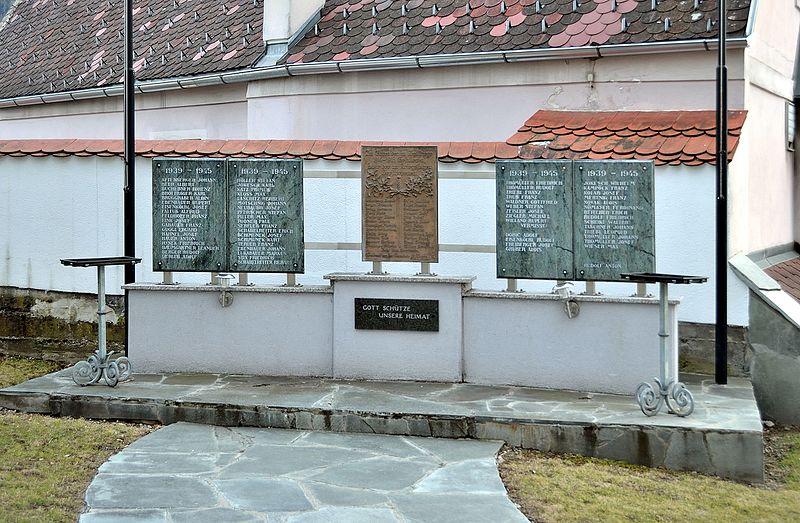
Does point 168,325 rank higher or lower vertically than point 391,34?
lower

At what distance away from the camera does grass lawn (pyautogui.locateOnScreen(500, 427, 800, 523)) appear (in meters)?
6.71

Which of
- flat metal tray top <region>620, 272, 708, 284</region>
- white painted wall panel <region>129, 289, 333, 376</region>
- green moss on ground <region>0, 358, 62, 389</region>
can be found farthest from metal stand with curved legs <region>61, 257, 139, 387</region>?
flat metal tray top <region>620, 272, 708, 284</region>

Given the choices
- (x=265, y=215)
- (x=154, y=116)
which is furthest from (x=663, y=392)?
(x=154, y=116)

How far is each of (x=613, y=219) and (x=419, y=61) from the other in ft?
15.1

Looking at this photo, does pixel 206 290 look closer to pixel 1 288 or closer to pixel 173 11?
pixel 1 288

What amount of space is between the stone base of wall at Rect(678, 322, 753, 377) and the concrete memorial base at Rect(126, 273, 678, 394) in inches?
54.8

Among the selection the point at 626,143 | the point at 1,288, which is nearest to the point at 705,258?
the point at 626,143

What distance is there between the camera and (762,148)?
1310cm

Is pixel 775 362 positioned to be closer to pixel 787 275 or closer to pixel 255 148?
pixel 787 275

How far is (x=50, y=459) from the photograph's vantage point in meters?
7.65

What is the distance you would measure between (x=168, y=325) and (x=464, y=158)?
11.0 ft

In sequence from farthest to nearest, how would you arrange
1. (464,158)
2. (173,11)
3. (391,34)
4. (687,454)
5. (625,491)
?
(173,11)
(391,34)
(464,158)
(687,454)
(625,491)

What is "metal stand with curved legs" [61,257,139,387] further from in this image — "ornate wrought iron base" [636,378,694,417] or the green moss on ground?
"ornate wrought iron base" [636,378,694,417]

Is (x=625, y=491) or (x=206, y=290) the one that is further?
(x=206, y=290)
